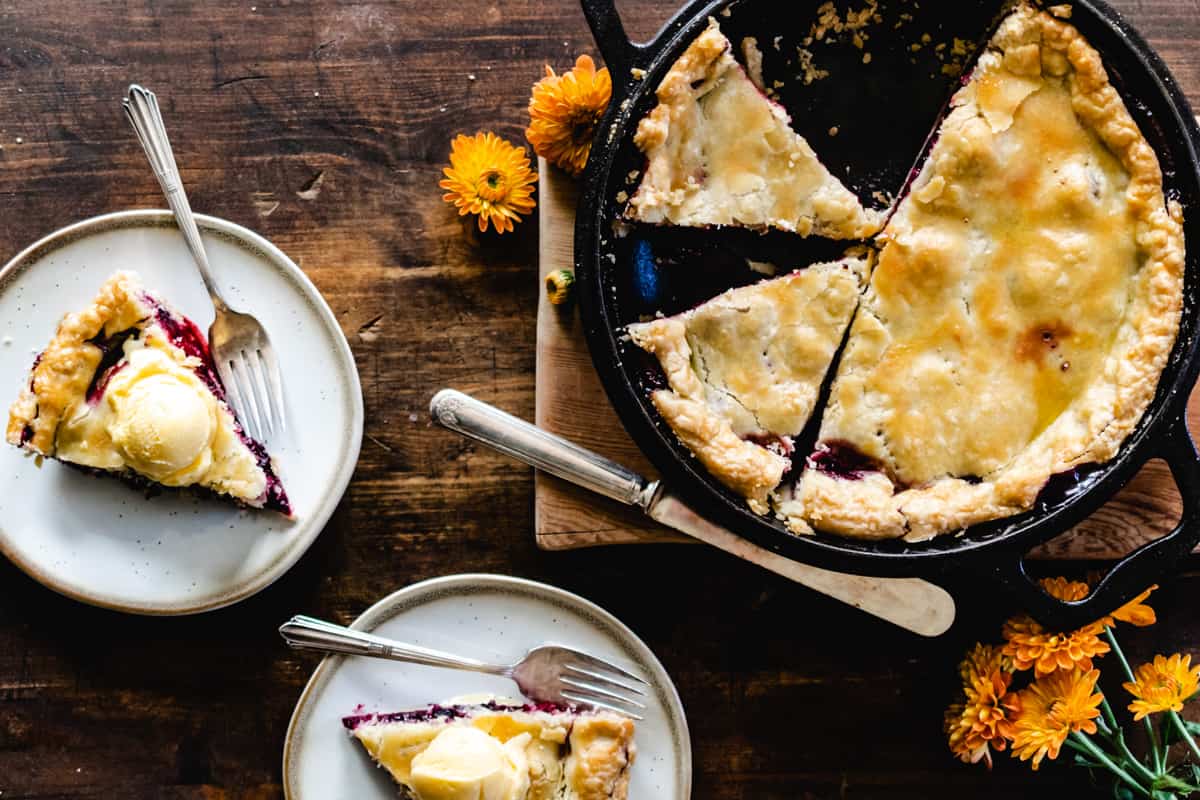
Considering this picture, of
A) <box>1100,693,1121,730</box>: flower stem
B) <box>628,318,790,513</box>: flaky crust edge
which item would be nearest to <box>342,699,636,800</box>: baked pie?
<box>628,318,790,513</box>: flaky crust edge

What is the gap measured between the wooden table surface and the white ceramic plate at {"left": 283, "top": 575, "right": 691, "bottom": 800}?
190 mm

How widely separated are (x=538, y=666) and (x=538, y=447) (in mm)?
659

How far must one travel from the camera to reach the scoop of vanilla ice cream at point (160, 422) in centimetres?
273

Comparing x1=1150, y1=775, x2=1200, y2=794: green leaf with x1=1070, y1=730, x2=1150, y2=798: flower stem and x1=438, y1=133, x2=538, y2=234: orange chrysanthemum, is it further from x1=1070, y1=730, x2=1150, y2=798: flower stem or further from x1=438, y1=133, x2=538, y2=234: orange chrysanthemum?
x1=438, y1=133, x2=538, y2=234: orange chrysanthemum

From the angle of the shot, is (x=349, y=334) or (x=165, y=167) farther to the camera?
(x=349, y=334)

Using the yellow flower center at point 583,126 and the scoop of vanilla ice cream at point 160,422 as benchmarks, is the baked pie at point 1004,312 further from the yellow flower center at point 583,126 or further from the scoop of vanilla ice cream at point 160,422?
the scoop of vanilla ice cream at point 160,422

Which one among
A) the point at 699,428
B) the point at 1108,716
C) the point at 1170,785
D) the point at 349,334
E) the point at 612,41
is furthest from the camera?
the point at 349,334

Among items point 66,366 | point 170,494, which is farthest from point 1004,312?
point 66,366

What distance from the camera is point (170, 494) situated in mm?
2949

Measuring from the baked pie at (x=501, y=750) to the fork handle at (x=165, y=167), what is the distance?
1.31 metres

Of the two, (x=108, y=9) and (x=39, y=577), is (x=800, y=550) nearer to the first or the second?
(x=39, y=577)

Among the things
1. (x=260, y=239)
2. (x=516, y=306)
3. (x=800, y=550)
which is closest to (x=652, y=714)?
(x=800, y=550)

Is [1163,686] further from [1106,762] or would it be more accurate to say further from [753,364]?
[753,364]

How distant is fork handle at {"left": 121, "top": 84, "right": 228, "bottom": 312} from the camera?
9.46 ft
